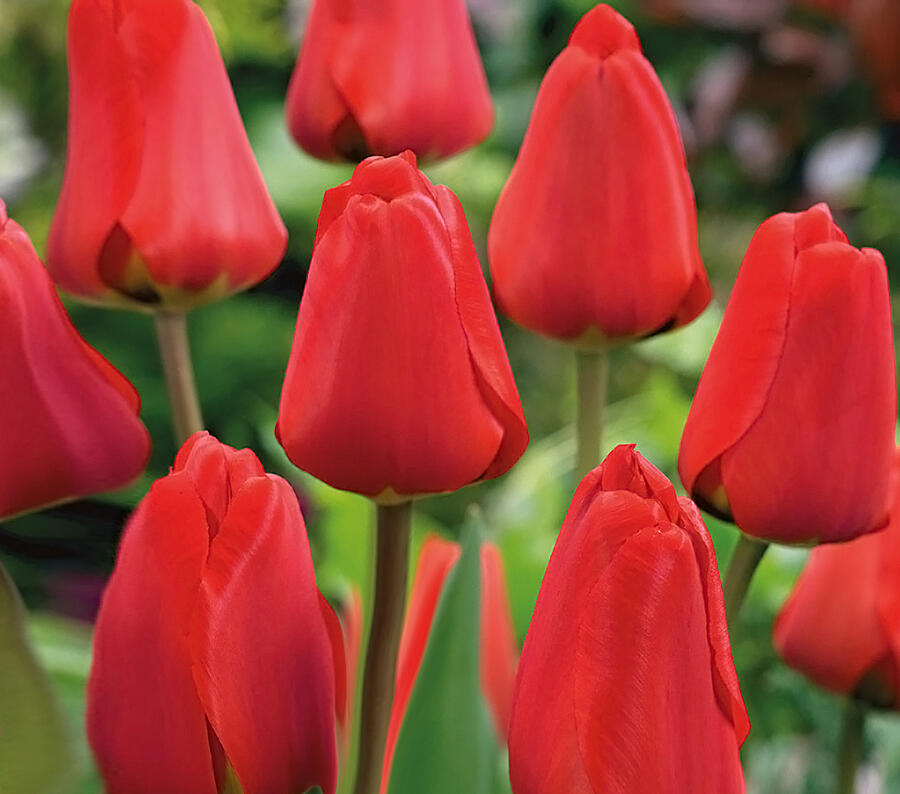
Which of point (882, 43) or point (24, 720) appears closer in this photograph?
point (24, 720)

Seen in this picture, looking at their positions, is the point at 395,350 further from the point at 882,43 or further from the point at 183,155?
the point at 882,43

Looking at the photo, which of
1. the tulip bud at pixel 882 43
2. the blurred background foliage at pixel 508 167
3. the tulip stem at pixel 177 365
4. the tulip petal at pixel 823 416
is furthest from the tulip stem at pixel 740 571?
the tulip bud at pixel 882 43

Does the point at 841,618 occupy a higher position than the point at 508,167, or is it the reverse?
the point at 841,618

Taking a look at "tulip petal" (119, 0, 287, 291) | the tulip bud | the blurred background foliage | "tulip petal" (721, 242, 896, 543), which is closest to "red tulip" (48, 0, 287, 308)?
"tulip petal" (119, 0, 287, 291)

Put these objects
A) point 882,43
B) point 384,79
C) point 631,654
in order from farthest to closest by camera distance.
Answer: point 882,43, point 384,79, point 631,654

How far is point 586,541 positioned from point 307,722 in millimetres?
58

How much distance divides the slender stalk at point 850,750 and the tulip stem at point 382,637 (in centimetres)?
12

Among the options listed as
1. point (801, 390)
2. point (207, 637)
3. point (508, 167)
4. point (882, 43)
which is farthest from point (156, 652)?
point (508, 167)

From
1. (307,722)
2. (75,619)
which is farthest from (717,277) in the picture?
(307,722)

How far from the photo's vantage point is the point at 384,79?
11.3 inches

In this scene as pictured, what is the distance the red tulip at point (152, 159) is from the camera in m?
0.24

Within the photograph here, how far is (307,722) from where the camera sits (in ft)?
0.69

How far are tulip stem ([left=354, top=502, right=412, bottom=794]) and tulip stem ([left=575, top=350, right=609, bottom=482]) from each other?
0.17ft

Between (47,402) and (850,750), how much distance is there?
0.67ft
